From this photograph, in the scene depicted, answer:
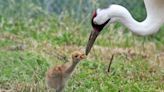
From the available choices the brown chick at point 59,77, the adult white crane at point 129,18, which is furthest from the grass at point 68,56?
the adult white crane at point 129,18

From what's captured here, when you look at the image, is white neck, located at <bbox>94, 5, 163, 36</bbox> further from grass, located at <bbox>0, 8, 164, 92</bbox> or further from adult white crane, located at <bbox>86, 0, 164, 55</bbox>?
grass, located at <bbox>0, 8, 164, 92</bbox>

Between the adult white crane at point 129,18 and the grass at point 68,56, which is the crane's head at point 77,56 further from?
the adult white crane at point 129,18

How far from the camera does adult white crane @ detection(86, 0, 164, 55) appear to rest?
26.1 feet

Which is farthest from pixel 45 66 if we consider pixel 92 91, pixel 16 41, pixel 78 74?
pixel 16 41

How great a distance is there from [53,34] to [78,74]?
229 centimetres

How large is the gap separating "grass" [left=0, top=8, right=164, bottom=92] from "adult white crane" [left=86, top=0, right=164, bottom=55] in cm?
Result: 48

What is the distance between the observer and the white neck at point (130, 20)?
795cm

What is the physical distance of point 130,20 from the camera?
26.4 ft

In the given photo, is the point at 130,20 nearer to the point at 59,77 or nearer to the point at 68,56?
the point at 68,56

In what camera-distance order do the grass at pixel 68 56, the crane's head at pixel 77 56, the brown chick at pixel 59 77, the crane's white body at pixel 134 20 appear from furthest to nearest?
the crane's white body at pixel 134 20 → the grass at pixel 68 56 → the brown chick at pixel 59 77 → the crane's head at pixel 77 56

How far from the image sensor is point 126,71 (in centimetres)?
838

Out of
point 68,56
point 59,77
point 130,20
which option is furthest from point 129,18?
point 59,77

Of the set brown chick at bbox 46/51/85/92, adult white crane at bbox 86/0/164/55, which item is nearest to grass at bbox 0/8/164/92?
brown chick at bbox 46/51/85/92

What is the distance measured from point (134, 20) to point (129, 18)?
0.09 metres
